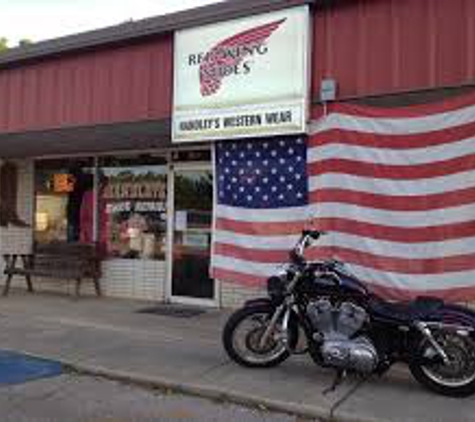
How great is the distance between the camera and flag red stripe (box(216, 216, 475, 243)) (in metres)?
7.28

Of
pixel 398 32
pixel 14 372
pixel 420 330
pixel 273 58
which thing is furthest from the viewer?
pixel 273 58

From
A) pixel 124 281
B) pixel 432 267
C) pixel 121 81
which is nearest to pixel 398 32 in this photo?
pixel 432 267

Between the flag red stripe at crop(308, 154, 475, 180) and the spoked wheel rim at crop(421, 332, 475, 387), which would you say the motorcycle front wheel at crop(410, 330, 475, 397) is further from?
the flag red stripe at crop(308, 154, 475, 180)

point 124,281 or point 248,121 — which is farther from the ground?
point 248,121

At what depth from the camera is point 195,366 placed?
24.3ft

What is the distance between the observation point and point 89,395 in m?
6.61

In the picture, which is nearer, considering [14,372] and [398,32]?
[14,372]

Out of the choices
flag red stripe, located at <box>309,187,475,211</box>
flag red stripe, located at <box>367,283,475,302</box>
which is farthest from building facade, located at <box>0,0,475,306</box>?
flag red stripe, located at <box>367,283,475,302</box>

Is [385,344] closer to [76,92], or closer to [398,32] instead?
[398,32]

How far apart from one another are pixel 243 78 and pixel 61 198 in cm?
513

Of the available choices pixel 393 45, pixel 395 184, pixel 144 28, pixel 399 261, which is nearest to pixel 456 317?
pixel 399 261

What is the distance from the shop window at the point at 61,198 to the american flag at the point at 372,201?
176 inches

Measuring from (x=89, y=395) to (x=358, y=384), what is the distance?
2.41m

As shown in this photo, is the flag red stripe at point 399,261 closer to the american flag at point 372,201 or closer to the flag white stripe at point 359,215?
the american flag at point 372,201
